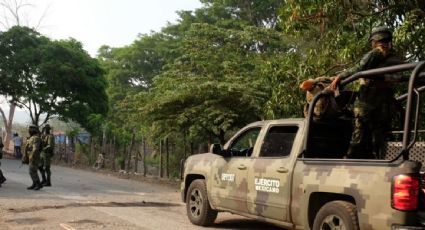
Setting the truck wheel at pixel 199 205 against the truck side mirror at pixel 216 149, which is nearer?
the truck side mirror at pixel 216 149

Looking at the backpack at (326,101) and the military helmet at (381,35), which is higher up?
the military helmet at (381,35)

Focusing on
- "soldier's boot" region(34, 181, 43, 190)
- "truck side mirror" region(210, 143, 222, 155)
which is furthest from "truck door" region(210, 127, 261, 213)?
"soldier's boot" region(34, 181, 43, 190)

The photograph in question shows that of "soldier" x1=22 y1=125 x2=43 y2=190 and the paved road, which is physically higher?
"soldier" x1=22 y1=125 x2=43 y2=190

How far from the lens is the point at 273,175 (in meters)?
6.53

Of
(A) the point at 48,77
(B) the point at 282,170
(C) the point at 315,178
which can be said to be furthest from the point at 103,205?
(A) the point at 48,77

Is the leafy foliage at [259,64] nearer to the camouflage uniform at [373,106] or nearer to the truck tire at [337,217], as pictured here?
the camouflage uniform at [373,106]

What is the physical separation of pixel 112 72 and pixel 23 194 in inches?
1109

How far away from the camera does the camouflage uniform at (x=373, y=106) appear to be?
5738mm

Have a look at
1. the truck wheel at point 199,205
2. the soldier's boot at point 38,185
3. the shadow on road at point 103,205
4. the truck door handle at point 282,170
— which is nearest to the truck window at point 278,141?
the truck door handle at point 282,170

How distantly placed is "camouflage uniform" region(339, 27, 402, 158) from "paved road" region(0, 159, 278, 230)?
2840 millimetres

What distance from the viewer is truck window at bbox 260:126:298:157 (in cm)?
669

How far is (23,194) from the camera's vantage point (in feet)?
40.2

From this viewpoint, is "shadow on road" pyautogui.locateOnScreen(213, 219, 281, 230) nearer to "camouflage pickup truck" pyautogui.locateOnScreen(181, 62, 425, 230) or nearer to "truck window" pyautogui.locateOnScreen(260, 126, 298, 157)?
"camouflage pickup truck" pyautogui.locateOnScreen(181, 62, 425, 230)

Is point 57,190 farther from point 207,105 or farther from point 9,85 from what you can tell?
point 9,85
